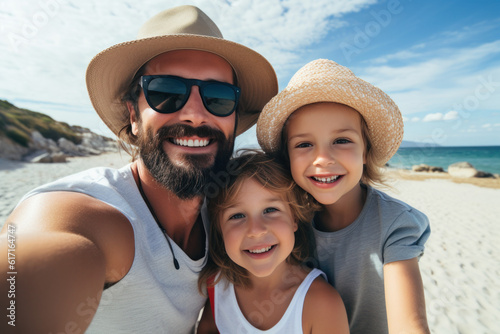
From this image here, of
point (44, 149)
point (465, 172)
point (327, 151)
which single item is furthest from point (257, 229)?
point (44, 149)

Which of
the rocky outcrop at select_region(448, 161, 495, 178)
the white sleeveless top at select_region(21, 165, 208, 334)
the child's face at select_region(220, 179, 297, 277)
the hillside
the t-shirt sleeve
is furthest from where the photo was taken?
the hillside

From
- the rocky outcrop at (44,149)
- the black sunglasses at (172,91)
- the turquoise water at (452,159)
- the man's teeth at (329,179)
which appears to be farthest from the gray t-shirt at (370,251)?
the turquoise water at (452,159)

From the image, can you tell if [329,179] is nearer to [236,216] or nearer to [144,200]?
[236,216]

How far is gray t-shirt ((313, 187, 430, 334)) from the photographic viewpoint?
68.8 inches

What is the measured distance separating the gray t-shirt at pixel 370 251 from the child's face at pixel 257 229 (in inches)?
15.2

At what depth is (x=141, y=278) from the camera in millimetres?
1599

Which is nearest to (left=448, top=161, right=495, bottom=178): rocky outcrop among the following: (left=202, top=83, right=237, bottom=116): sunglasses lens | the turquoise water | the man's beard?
the turquoise water

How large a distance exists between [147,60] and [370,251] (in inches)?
92.1

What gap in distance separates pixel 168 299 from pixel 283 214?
3.32 feet

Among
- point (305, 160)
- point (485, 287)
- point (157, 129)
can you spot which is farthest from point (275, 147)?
point (485, 287)

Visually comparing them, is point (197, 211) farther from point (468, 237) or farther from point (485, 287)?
point (468, 237)

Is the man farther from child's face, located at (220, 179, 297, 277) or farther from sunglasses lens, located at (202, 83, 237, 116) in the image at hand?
child's face, located at (220, 179, 297, 277)

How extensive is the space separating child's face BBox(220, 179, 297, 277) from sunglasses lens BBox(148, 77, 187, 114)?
838 millimetres

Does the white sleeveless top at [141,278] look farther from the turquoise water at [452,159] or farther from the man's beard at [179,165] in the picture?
the turquoise water at [452,159]
